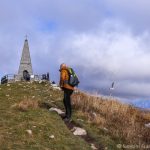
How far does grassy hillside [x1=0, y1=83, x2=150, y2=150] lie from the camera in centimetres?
1327

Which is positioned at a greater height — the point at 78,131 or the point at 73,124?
the point at 73,124

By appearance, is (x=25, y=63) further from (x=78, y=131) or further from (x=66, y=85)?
(x=78, y=131)

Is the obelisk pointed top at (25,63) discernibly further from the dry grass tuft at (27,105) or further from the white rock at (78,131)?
the white rock at (78,131)

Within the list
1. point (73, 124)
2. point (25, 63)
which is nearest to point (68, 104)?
point (73, 124)

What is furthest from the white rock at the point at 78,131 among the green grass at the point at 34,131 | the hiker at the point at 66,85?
the hiker at the point at 66,85

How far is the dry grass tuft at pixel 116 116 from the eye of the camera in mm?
15291

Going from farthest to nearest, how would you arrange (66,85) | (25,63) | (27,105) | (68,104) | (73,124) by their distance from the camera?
(25,63), (27,105), (68,104), (66,85), (73,124)

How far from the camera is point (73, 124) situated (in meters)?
16.3

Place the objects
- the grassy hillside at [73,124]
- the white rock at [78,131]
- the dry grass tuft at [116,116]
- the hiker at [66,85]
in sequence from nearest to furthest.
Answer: the grassy hillside at [73,124]
the white rock at [78,131]
the dry grass tuft at [116,116]
the hiker at [66,85]

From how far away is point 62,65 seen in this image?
16.9 metres

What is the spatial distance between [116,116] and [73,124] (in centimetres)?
244

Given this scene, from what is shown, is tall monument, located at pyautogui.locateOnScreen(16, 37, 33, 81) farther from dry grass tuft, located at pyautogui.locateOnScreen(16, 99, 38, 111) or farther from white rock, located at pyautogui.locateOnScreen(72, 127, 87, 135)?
white rock, located at pyautogui.locateOnScreen(72, 127, 87, 135)

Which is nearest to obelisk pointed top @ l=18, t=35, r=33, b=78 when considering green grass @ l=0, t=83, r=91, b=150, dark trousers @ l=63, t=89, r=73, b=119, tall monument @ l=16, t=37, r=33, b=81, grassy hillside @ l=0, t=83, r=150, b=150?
tall monument @ l=16, t=37, r=33, b=81

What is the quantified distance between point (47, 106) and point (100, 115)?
8.07 ft
